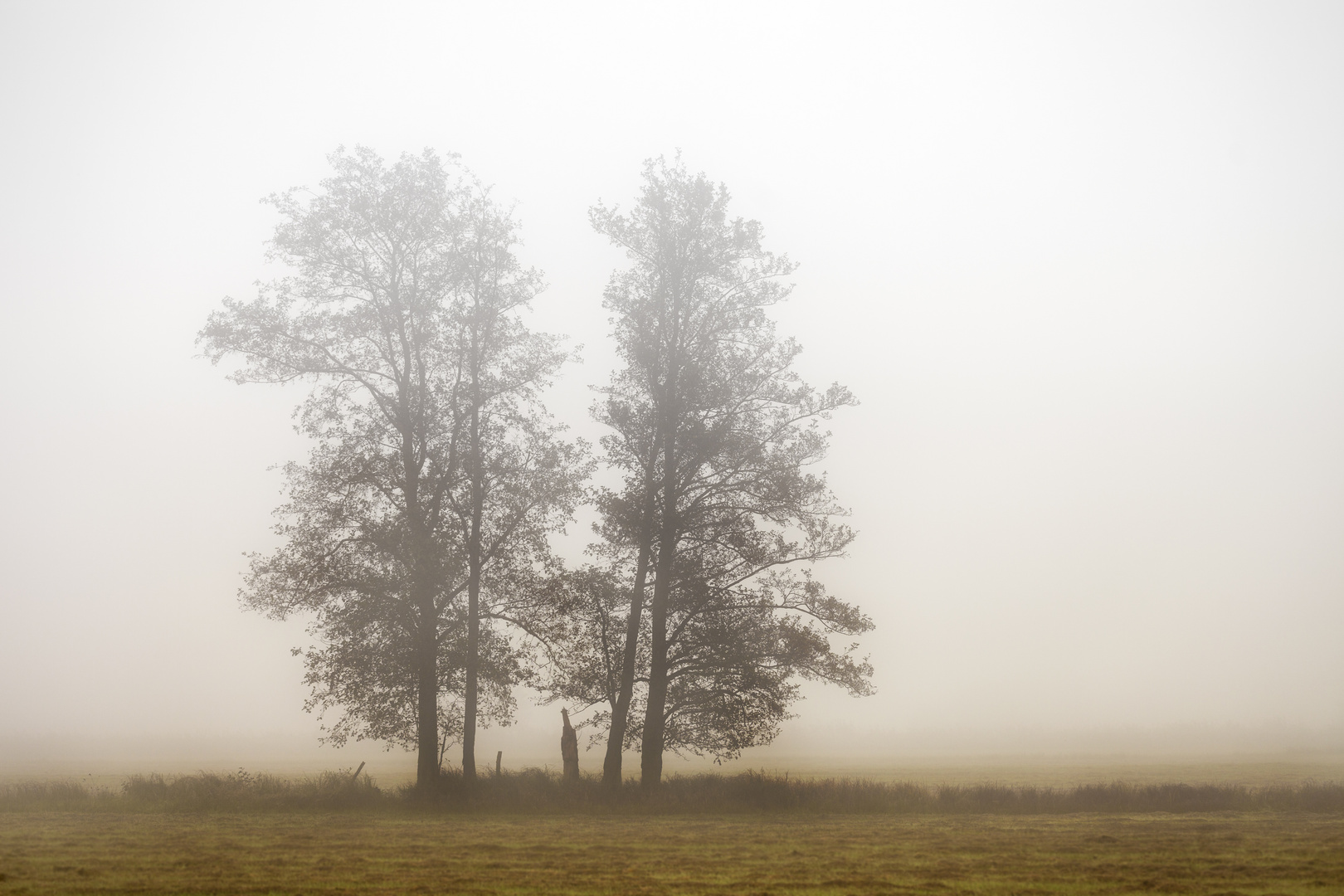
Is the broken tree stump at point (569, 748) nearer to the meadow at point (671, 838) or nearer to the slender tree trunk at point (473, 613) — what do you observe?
the meadow at point (671, 838)

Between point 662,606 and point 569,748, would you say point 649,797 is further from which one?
point 662,606

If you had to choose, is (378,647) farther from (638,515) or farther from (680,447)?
(680,447)

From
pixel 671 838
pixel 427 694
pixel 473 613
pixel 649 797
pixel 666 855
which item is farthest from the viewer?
pixel 473 613

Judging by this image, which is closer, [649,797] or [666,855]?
[666,855]

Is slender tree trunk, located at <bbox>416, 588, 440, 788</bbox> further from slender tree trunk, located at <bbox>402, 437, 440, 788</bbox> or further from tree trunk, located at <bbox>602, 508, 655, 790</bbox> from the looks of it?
tree trunk, located at <bbox>602, 508, 655, 790</bbox>

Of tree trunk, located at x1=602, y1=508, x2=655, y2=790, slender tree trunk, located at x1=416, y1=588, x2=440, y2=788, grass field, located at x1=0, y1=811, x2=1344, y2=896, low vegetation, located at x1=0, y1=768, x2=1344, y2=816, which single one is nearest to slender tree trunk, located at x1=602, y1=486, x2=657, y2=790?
tree trunk, located at x1=602, y1=508, x2=655, y2=790

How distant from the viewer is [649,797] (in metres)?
23.2

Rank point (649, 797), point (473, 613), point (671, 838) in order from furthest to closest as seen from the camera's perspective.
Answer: point (473, 613) → point (649, 797) → point (671, 838)

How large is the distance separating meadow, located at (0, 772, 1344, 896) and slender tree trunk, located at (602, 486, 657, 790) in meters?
0.90

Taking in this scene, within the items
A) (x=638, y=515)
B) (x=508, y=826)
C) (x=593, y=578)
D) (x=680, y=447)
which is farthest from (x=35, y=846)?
(x=680, y=447)

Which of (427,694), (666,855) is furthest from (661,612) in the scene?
(666,855)

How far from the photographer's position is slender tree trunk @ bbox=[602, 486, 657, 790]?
2425cm

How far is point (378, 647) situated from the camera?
23484 millimetres

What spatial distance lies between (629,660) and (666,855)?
1036cm
